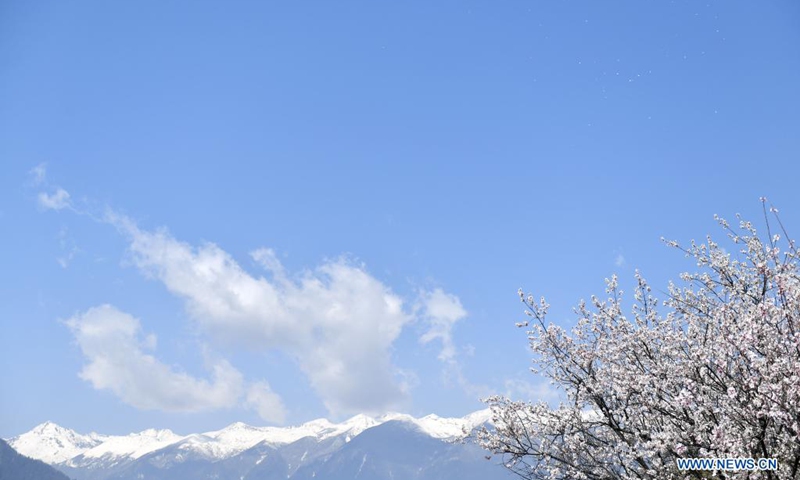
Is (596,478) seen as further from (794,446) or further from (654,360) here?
(794,446)

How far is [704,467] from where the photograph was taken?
12570 mm

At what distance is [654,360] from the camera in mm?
14859

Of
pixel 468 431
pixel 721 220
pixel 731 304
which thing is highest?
pixel 721 220

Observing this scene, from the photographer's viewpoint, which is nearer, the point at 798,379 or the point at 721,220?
the point at 798,379

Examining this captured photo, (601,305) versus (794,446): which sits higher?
(601,305)

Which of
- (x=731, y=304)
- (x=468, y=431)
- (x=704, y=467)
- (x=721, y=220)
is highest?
(x=721, y=220)

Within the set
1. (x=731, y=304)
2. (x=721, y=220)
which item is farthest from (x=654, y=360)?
(x=721, y=220)

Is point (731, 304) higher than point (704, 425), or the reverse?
point (731, 304)

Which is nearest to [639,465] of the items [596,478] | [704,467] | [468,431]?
[596,478]

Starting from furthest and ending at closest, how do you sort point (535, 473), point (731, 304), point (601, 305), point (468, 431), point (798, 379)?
point (468, 431) < point (601, 305) < point (535, 473) < point (731, 304) < point (798, 379)

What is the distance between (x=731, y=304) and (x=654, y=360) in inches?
86.1

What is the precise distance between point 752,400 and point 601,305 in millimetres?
5875

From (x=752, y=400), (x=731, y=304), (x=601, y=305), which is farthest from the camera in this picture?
(x=601, y=305)

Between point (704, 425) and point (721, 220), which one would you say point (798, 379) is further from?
point (721, 220)
